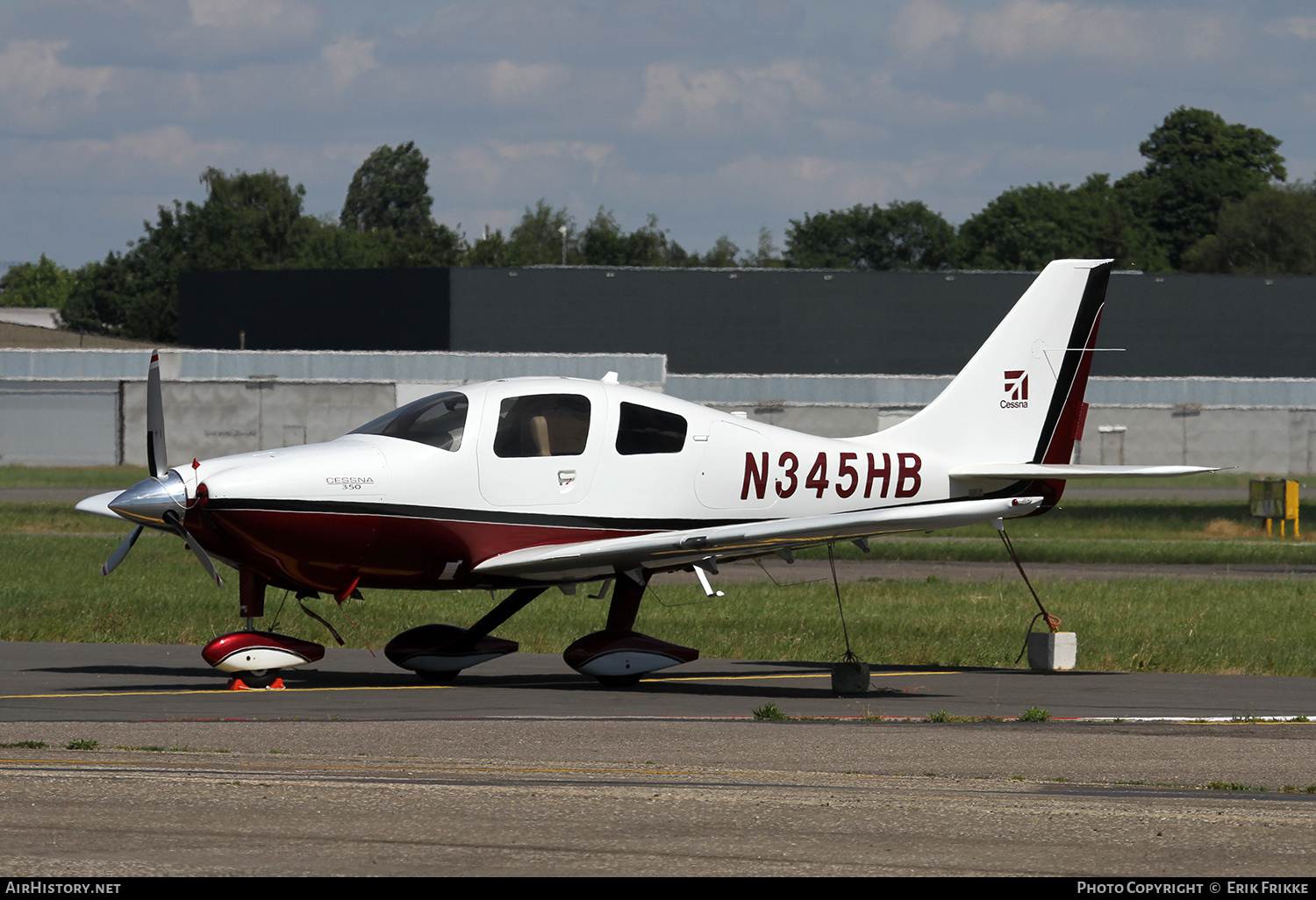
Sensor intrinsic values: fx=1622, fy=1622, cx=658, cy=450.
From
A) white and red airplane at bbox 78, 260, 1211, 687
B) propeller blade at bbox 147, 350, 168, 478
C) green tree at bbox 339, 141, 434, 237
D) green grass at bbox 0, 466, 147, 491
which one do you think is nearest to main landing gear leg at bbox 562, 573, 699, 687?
white and red airplane at bbox 78, 260, 1211, 687

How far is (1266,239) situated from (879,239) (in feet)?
114

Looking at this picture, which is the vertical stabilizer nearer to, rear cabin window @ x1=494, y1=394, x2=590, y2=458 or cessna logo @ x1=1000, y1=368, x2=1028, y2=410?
cessna logo @ x1=1000, y1=368, x2=1028, y2=410

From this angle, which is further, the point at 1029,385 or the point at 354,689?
the point at 1029,385

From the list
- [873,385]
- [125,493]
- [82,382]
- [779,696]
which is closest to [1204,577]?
[779,696]

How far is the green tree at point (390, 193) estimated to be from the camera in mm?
188750

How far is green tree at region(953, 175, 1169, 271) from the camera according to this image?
132 meters

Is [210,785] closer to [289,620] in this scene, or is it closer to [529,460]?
[529,460]

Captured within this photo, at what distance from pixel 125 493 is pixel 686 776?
5.87m

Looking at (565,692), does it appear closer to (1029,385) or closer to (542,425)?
(542,425)

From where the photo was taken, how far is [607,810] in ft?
25.0

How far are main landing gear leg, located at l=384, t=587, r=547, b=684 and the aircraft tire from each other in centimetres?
129

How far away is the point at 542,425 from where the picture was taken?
14.1 m

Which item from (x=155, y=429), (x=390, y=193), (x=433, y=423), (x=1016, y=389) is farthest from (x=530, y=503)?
(x=390, y=193)

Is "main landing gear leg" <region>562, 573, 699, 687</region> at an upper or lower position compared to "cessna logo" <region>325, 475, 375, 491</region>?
lower
